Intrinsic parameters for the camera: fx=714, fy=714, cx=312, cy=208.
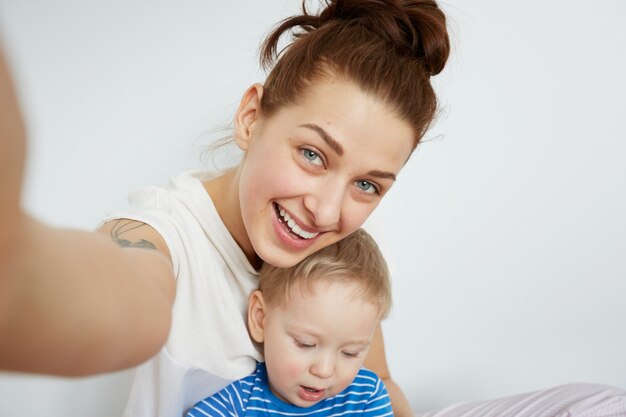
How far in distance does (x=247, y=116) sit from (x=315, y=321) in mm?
446

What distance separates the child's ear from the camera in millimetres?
1540

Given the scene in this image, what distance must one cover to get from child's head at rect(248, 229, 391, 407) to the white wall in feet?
2.28

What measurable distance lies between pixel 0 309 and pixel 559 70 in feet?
7.90

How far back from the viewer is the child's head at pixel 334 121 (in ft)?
4.33

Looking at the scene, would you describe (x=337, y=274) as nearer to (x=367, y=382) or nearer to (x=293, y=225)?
(x=293, y=225)

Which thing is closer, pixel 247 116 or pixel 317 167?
pixel 317 167

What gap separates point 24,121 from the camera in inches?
14.6

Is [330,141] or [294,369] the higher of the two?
[330,141]

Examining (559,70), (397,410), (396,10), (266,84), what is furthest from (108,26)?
(559,70)

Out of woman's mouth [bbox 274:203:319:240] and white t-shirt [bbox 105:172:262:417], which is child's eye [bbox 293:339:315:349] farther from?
woman's mouth [bbox 274:203:319:240]

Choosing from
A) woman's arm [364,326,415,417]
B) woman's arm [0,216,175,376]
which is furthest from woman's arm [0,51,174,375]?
woman's arm [364,326,415,417]

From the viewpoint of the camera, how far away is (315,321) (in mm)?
1464

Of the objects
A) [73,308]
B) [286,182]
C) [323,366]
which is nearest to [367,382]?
[323,366]

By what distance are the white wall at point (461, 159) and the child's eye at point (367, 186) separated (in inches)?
31.5
